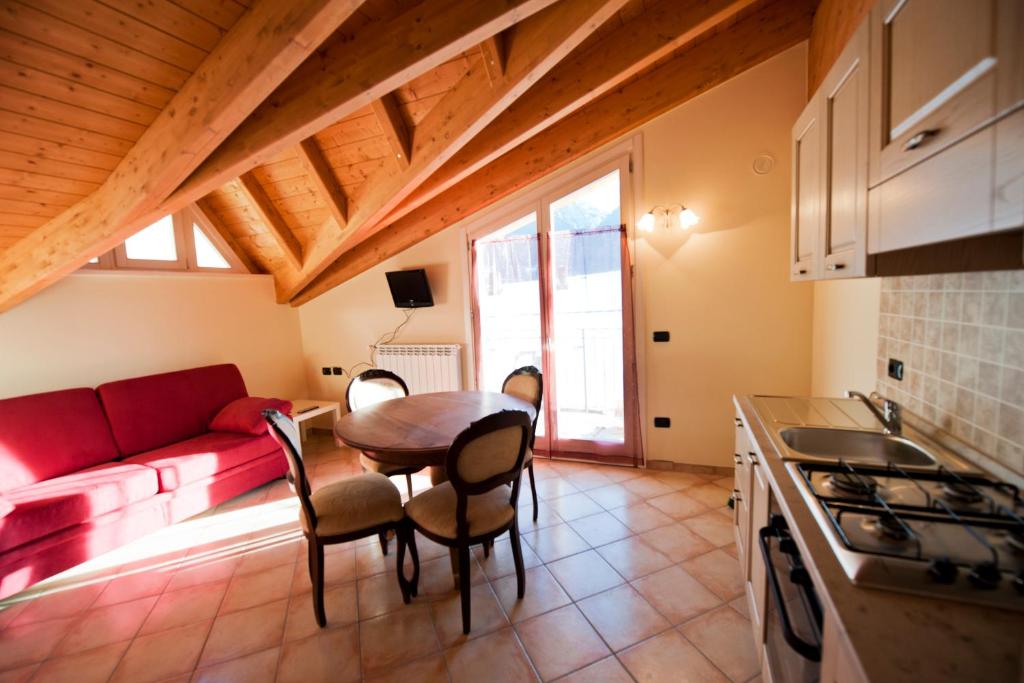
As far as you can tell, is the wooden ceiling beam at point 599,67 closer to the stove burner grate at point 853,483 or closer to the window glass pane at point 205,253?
the stove burner grate at point 853,483

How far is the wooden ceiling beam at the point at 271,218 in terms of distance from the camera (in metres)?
3.51

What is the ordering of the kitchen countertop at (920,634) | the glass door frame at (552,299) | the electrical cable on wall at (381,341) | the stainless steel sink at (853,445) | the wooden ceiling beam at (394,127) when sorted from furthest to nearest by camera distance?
1. the electrical cable on wall at (381,341)
2. the glass door frame at (552,299)
3. the wooden ceiling beam at (394,127)
4. the stainless steel sink at (853,445)
5. the kitchen countertop at (920,634)

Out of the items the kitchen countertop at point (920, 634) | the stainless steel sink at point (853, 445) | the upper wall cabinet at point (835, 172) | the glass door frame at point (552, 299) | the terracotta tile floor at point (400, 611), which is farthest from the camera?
the glass door frame at point (552, 299)

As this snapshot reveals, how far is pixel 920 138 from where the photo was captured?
96cm

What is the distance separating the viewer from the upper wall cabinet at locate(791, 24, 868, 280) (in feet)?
4.36

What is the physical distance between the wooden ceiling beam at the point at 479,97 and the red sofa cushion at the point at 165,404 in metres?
1.88

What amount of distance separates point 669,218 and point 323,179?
2.52m

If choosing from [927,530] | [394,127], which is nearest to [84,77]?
[394,127]

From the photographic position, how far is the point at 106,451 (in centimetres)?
309

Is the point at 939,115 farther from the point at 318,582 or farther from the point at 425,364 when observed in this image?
the point at 425,364

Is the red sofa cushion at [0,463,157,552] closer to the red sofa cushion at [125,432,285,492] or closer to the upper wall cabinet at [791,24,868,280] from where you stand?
the red sofa cushion at [125,432,285,492]

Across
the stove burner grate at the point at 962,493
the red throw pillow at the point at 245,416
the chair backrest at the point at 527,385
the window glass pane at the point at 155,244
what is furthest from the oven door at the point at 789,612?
the window glass pane at the point at 155,244

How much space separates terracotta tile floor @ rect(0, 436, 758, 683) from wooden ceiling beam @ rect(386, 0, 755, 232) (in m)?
2.51

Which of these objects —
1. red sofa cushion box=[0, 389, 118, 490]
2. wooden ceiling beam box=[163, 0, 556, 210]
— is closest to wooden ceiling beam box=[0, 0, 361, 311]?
wooden ceiling beam box=[163, 0, 556, 210]
